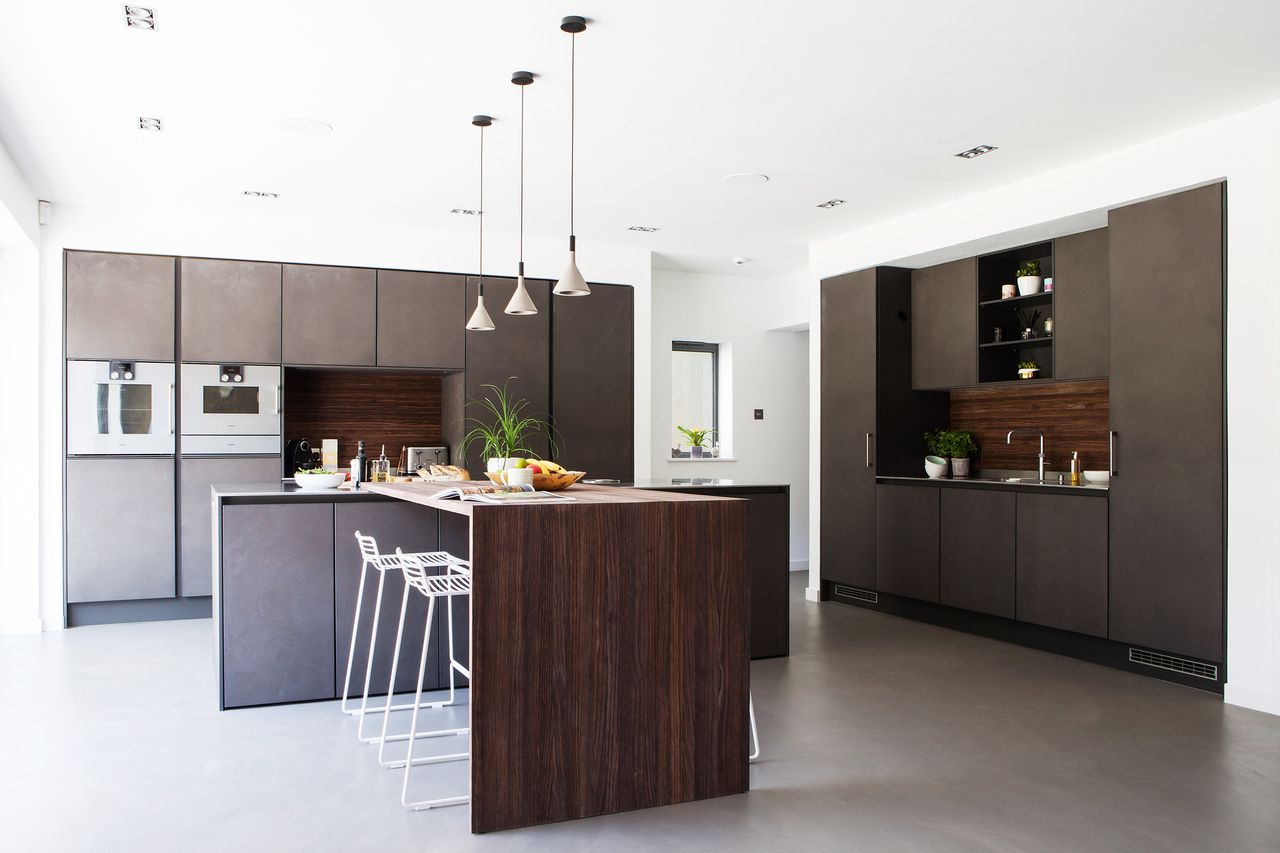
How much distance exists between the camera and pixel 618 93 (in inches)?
155

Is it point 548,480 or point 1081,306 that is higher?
point 1081,306

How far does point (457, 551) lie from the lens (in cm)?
418

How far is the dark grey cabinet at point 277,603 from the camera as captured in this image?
150 inches

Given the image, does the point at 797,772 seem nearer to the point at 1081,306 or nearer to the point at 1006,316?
the point at 1081,306

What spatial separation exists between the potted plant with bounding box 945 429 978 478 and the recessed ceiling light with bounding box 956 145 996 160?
2.08 metres

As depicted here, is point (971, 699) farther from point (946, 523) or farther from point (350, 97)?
point (350, 97)

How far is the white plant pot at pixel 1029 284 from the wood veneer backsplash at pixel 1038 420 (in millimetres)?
555

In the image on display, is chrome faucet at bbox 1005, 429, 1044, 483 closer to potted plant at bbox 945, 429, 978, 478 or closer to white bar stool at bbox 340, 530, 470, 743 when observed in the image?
potted plant at bbox 945, 429, 978, 478

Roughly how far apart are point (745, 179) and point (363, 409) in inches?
130

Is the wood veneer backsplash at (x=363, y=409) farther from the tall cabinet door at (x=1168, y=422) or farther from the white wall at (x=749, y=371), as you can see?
the tall cabinet door at (x=1168, y=422)

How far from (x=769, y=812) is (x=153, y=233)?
5255 millimetres

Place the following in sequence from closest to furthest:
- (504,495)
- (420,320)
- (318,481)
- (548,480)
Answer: (504,495), (548,480), (318,481), (420,320)

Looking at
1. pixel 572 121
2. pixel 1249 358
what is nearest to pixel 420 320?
pixel 572 121

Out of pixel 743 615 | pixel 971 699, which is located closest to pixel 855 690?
pixel 971 699
